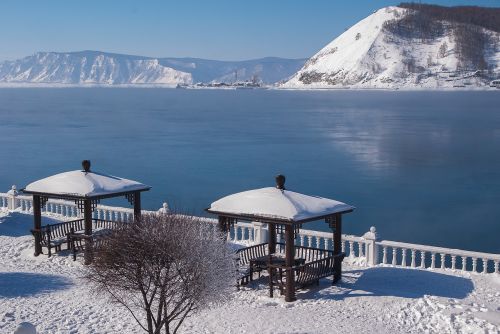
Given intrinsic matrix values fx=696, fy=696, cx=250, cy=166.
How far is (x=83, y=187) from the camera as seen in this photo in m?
16.5

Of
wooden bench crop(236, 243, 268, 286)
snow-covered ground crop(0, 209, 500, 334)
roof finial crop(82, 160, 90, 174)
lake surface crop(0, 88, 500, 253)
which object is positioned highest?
roof finial crop(82, 160, 90, 174)

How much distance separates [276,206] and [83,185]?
17.5 ft

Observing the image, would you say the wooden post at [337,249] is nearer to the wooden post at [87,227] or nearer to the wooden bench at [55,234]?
the wooden post at [87,227]

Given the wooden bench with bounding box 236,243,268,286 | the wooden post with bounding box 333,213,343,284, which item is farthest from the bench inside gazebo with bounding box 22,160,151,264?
the wooden post with bounding box 333,213,343,284

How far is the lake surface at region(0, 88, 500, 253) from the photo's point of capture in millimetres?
32125

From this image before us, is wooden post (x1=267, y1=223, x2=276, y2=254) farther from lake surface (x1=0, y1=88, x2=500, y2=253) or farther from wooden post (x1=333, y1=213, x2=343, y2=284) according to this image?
lake surface (x1=0, y1=88, x2=500, y2=253)

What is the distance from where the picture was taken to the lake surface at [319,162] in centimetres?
3212

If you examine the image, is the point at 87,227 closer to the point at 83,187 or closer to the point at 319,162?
the point at 83,187

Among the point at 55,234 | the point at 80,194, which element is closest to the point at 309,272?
the point at 80,194

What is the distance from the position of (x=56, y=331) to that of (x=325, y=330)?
4.52 metres

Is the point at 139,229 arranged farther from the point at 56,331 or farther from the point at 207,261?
the point at 56,331

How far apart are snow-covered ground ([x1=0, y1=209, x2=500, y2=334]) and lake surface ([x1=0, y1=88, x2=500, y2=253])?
12.0m

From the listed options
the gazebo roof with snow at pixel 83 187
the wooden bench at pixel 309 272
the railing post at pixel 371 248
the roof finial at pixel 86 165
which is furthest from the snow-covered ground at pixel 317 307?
the roof finial at pixel 86 165

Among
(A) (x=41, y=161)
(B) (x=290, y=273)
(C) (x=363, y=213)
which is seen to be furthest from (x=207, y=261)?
(A) (x=41, y=161)
